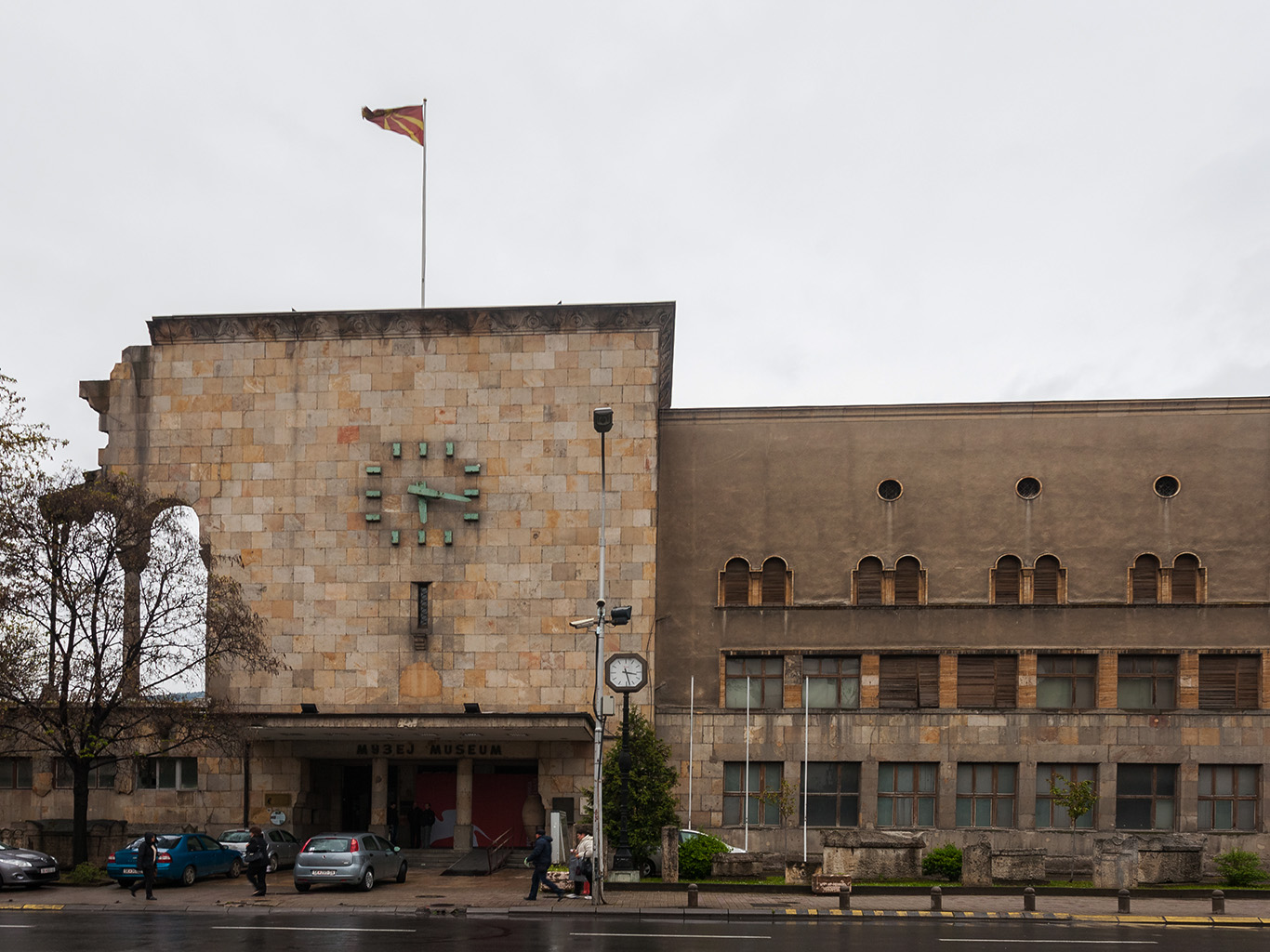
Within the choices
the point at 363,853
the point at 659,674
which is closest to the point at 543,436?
the point at 659,674

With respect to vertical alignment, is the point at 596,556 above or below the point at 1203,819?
above

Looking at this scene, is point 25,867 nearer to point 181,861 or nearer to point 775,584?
point 181,861

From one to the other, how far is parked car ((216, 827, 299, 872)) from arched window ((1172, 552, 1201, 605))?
94.9 feet

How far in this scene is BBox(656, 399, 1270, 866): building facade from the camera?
3875cm

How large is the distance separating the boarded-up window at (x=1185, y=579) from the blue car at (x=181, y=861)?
3041cm

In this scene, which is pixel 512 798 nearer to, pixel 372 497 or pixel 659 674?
pixel 659 674

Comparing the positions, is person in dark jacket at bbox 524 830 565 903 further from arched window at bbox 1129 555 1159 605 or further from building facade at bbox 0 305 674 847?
arched window at bbox 1129 555 1159 605

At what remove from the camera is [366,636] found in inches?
1576

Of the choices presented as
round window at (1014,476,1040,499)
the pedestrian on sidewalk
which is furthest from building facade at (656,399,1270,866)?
the pedestrian on sidewalk

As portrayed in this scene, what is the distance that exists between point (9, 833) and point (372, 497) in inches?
570

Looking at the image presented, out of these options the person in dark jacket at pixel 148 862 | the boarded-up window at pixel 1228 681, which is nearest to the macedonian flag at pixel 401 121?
Result: the person in dark jacket at pixel 148 862

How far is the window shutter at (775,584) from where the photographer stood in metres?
40.7

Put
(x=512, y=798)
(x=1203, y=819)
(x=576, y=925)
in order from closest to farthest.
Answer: (x=576, y=925)
(x=1203, y=819)
(x=512, y=798)

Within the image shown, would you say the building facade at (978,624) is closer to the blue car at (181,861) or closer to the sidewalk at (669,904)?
the sidewalk at (669,904)
